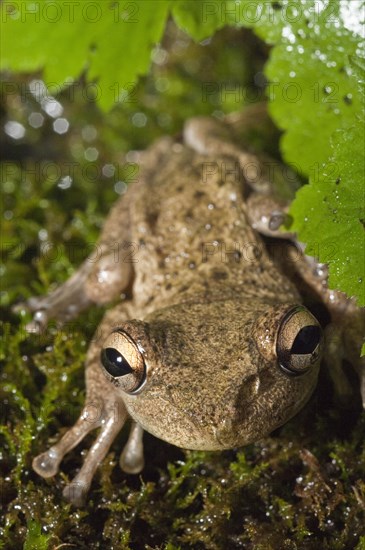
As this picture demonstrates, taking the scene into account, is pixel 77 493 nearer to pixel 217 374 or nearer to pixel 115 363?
pixel 115 363

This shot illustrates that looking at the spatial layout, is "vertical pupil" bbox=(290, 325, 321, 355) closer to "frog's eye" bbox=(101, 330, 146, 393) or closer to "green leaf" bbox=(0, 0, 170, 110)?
"frog's eye" bbox=(101, 330, 146, 393)

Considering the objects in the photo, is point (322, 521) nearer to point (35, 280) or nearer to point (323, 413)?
point (323, 413)

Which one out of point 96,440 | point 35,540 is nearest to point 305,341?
point 96,440

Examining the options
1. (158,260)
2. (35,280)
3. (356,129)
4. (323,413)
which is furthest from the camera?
(35,280)

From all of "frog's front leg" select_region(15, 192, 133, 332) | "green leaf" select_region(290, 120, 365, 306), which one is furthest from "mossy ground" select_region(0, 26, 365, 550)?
"green leaf" select_region(290, 120, 365, 306)

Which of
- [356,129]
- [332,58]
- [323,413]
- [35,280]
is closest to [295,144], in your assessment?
[332,58]

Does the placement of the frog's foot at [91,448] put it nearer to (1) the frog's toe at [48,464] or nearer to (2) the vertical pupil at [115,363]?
(1) the frog's toe at [48,464]

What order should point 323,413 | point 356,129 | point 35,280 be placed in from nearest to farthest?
point 356,129
point 323,413
point 35,280
